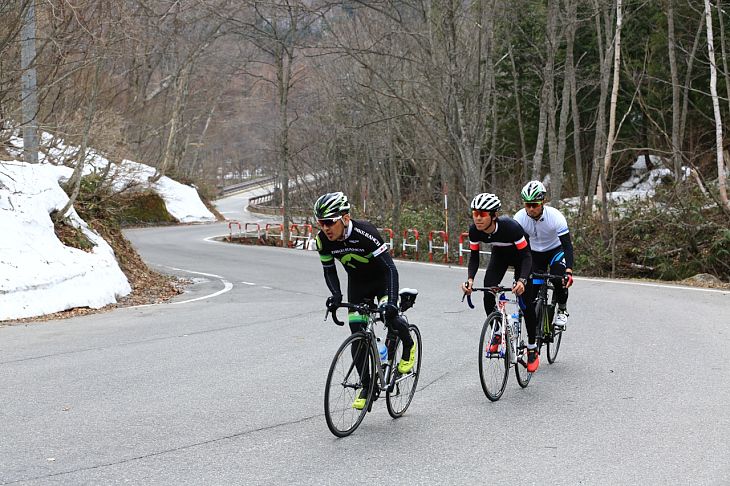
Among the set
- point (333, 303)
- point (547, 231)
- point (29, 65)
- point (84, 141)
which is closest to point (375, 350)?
point (333, 303)

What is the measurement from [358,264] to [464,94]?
53.8 feet

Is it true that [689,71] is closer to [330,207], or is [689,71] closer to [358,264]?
[358,264]

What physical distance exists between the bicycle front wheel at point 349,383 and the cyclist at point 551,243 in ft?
9.71

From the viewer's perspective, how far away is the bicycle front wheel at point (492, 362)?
6.41m


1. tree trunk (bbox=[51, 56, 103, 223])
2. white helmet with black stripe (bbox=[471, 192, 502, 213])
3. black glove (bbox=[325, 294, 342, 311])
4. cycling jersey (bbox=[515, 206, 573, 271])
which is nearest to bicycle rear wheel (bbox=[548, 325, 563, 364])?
cycling jersey (bbox=[515, 206, 573, 271])

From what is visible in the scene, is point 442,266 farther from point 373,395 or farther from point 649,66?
point 373,395

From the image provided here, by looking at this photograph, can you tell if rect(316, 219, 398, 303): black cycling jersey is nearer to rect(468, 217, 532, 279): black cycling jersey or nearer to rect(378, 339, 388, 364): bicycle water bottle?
rect(378, 339, 388, 364): bicycle water bottle

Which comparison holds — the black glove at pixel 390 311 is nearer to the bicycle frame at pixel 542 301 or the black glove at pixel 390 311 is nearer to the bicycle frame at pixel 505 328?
the bicycle frame at pixel 505 328

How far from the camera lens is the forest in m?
17.5

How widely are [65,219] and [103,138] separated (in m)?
5.98

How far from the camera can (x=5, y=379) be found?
7598 millimetres

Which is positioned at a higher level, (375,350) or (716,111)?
(716,111)

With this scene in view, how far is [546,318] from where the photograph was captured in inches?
308

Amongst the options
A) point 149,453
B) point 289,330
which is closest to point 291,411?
point 149,453
